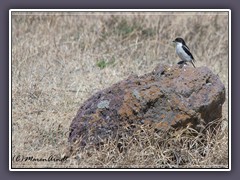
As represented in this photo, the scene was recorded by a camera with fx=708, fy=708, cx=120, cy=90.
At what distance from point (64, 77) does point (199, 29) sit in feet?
11.6

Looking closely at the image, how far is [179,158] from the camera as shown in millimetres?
7324

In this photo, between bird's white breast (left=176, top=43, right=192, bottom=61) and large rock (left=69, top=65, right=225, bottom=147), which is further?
bird's white breast (left=176, top=43, right=192, bottom=61)

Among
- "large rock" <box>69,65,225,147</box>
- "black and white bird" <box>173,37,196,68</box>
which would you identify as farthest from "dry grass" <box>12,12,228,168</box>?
"black and white bird" <box>173,37,196,68</box>

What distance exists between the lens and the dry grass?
724 centimetres

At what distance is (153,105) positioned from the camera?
730cm

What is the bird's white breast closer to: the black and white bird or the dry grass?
the black and white bird

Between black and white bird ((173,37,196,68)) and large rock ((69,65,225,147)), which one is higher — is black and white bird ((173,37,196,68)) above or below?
above

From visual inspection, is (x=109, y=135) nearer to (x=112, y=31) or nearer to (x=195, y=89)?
(x=195, y=89)

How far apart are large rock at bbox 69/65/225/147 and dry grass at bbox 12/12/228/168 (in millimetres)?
135

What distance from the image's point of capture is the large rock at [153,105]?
7.24 metres

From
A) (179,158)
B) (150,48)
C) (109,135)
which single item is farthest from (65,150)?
(150,48)

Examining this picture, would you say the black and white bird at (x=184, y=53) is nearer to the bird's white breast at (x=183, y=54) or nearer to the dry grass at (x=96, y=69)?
the bird's white breast at (x=183, y=54)

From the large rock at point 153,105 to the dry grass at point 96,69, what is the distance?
135 mm

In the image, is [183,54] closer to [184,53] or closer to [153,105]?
[184,53]
